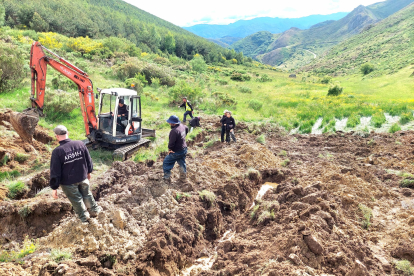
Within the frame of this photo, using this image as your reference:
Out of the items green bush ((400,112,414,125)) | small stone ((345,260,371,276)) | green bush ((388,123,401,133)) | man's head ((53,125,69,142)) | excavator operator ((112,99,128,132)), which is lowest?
small stone ((345,260,371,276))

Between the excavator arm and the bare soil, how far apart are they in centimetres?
254

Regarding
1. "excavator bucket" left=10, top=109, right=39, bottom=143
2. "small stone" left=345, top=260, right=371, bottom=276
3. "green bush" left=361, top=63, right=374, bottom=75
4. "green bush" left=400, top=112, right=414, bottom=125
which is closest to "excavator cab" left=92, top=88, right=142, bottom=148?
"excavator bucket" left=10, top=109, right=39, bottom=143

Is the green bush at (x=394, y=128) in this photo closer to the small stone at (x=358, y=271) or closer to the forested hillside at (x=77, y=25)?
the small stone at (x=358, y=271)

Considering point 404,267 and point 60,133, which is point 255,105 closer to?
point 404,267

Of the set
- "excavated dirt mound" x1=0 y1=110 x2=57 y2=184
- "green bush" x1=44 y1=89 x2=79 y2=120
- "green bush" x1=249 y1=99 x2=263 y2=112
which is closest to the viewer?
"excavated dirt mound" x1=0 y1=110 x2=57 y2=184

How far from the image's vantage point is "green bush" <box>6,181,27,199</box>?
5801 mm

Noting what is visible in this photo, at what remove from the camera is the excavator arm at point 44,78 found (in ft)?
24.4

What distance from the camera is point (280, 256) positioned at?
4.00m

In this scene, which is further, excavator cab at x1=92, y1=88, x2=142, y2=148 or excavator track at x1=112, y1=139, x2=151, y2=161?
excavator cab at x1=92, y1=88, x2=142, y2=148

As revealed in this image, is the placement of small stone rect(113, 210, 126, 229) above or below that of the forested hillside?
below

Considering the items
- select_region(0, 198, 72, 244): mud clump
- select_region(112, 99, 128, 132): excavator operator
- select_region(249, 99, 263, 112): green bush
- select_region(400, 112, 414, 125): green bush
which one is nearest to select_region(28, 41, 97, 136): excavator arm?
select_region(112, 99, 128, 132): excavator operator

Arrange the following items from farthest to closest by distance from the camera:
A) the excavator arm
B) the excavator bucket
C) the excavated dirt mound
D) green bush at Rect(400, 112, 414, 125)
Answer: green bush at Rect(400, 112, 414, 125) → the excavator arm → the excavated dirt mound → the excavator bucket

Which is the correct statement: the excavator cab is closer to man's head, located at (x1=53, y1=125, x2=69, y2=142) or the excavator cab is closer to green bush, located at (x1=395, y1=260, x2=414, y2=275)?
man's head, located at (x1=53, y1=125, x2=69, y2=142)

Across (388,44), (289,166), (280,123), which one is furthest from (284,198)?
(388,44)
